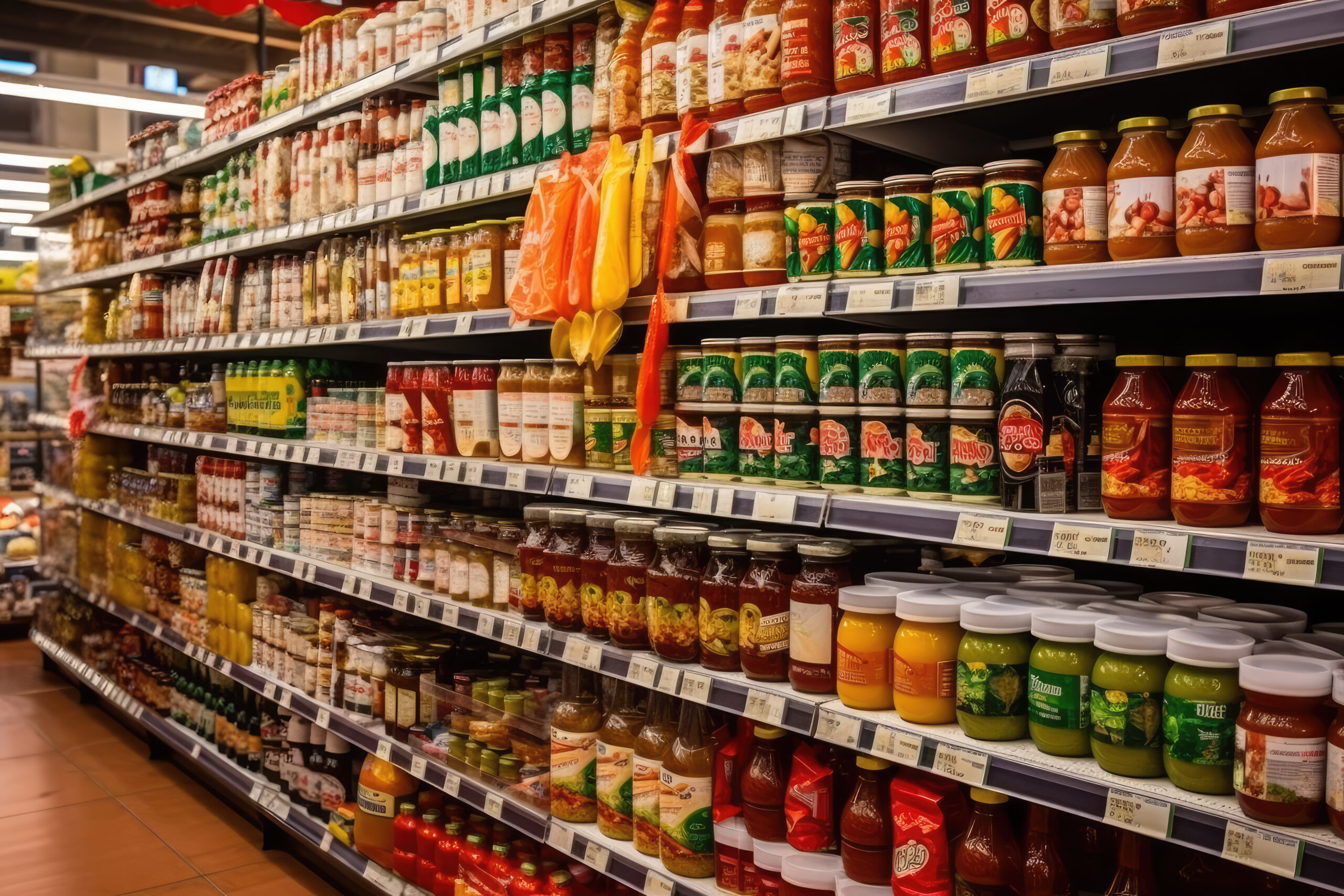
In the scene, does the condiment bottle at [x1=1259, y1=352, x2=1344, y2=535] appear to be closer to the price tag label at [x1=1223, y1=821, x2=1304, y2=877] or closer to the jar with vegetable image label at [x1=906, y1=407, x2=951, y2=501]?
the price tag label at [x1=1223, y1=821, x2=1304, y2=877]

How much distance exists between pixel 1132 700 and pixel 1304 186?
74 centimetres


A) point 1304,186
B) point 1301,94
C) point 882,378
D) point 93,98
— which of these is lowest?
point 882,378

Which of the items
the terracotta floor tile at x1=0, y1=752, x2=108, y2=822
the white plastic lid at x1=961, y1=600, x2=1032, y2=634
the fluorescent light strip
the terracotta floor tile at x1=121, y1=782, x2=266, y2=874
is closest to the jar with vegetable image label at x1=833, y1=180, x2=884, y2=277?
the white plastic lid at x1=961, y1=600, x2=1032, y2=634

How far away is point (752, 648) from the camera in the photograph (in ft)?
6.84

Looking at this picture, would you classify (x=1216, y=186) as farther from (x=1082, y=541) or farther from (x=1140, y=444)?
(x=1082, y=541)

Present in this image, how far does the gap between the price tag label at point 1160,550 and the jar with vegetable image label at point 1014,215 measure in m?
0.49

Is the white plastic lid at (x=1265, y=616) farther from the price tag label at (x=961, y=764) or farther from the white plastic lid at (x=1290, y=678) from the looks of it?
the price tag label at (x=961, y=764)

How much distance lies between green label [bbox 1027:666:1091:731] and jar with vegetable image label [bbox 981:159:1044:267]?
0.66 m

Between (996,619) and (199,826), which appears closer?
(996,619)

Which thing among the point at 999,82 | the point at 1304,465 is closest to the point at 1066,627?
the point at 1304,465

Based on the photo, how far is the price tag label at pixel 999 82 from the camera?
65.6 inches

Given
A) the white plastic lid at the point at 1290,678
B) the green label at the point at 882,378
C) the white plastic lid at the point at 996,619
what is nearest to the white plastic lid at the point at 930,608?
the white plastic lid at the point at 996,619

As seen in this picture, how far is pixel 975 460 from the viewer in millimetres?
1800

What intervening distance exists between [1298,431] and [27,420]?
25.3 feet
